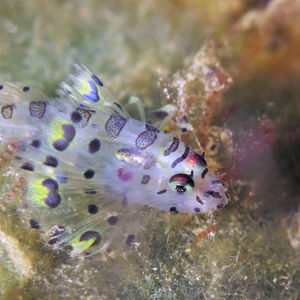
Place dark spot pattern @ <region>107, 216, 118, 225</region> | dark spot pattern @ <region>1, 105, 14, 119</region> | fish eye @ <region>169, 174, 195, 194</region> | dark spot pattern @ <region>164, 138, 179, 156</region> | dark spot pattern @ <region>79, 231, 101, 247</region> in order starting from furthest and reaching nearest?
dark spot pattern @ <region>1, 105, 14, 119</region> → dark spot pattern @ <region>107, 216, 118, 225</region> → dark spot pattern @ <region>79, 231, 101, 247</region> → dark spot pattern @ <region>164, 138, 179, 156</region> → fish eye @ <region>169, 174, 195, 194</region>

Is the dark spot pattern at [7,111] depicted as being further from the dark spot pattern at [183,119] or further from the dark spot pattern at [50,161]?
the dark spot pattern at [183,119]

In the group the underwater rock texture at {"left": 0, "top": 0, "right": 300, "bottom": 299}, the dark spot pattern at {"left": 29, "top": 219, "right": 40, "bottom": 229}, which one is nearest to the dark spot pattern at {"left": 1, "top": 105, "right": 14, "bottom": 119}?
the underwater rock texture at {"left": 0, "top": 0, "right": 300, "bottom": 299}

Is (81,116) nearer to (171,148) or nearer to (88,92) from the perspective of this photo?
(88,92)

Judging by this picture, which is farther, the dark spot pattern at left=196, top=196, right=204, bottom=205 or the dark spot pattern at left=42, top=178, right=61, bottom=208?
the dark spot pattern at left=42, top=178, right=61, bottom=208

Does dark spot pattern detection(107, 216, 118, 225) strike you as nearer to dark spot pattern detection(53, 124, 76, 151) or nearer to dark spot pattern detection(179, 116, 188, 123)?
dark spot pattern detection(53, 124, 76, 151)

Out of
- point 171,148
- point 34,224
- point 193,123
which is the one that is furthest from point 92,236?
point 193,123

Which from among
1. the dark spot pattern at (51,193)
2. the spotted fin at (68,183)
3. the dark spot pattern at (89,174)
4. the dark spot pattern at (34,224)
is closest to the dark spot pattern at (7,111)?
the spotted fin at (68,183)
